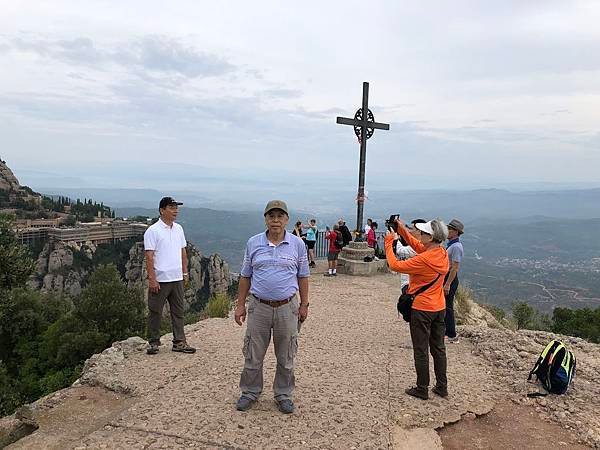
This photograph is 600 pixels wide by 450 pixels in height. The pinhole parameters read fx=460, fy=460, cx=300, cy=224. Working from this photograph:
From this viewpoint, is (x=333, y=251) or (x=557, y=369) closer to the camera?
(x=557, y=369)

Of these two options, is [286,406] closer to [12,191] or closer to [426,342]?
[426,342]

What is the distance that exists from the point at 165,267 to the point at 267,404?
2.25 meters

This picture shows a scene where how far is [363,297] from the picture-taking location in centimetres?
1064

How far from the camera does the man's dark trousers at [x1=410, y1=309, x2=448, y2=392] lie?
14.9ft

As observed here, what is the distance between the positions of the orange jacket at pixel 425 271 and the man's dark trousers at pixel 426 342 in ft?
0.30

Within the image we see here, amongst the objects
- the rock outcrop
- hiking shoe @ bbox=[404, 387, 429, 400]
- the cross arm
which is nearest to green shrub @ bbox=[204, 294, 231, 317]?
hiking shoe @ bbox=[404, 387, 429, 400]

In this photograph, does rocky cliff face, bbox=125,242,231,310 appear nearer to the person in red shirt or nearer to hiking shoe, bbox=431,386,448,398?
the person in red shirt

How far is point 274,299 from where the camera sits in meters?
4.08

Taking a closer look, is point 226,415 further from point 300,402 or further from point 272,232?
point 272,232

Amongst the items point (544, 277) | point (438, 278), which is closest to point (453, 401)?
point (438, 278)

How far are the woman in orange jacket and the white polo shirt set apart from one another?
2.69 m

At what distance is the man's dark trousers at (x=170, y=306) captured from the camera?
5719 millimetres

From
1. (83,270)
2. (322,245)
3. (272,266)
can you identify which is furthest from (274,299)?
(83,270)

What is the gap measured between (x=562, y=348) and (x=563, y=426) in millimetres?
964
